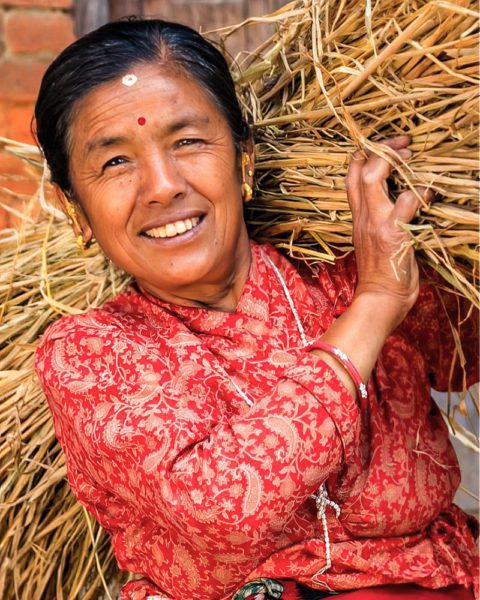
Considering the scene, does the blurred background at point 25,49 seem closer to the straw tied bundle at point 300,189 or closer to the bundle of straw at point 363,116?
the straw tied bundle at point 300,189

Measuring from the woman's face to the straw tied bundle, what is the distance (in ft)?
0.53

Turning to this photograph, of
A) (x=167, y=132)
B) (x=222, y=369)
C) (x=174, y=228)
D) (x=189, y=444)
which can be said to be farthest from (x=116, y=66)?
(x=189, y=444)

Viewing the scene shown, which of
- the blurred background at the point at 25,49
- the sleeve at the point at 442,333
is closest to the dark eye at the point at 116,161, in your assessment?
the sleeve at the point at 442,333

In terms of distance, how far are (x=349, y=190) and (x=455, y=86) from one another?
21 centimetres

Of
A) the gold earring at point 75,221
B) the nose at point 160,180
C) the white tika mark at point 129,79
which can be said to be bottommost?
the gold earring at point 75,221

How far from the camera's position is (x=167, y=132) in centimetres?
161

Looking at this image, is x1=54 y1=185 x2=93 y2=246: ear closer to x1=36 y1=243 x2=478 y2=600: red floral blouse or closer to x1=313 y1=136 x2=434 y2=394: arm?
x1=36 y1=243 x2=478 y2=600: red floral blouse

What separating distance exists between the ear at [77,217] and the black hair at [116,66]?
0.13 ft

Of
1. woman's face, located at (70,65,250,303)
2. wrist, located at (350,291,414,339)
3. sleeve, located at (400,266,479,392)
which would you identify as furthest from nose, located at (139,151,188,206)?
sleeve, located at (400,266,479,392)

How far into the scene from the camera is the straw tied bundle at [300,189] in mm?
1474

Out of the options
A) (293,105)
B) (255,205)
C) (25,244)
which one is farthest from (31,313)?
(293,105)

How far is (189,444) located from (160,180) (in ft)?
1.34

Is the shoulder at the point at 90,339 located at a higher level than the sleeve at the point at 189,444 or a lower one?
higher

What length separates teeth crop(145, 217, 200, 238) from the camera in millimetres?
1620
